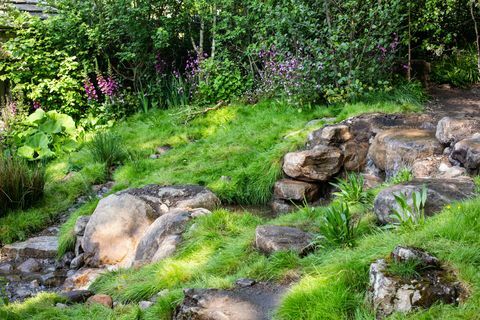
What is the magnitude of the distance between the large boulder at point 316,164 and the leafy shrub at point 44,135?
4.88 meters

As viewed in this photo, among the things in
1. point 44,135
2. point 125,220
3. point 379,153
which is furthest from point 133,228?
point 44,135

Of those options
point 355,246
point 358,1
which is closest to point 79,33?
point 358,1

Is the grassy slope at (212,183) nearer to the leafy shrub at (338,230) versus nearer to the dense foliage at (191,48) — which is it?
the leafy shrub at (338,230)

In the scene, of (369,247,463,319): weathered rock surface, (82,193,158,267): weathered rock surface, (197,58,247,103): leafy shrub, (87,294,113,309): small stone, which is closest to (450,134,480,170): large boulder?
(369,247,463,319): weathered rock surface

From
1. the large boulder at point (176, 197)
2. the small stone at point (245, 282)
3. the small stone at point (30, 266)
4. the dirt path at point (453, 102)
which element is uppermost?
the dirt path at point (453, 102)

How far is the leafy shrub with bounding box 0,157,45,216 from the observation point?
7930mm

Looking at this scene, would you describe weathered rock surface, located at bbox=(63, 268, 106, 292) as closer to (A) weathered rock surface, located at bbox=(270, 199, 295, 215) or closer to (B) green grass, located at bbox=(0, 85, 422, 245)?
(B) green grass, located at bbox=(0, 85, 422, 245)

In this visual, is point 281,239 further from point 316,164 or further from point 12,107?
point 12,107

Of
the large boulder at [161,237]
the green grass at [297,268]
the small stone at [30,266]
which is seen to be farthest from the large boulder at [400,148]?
the small stone at [30,266]

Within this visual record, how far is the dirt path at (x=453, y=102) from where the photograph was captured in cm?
825

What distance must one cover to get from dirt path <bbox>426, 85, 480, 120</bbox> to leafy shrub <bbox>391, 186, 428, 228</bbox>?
12.5ft

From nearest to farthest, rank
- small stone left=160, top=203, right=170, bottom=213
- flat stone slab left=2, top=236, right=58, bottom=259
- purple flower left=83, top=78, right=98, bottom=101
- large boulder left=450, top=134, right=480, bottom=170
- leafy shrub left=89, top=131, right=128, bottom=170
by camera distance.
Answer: large boulder left=450, top=134, right=480, bottom=170 < small stone left=160, top=203, right=170, bottom=213 < flat stone slab left=2, top=236, right=58, bottom=259 < leafy shrub left=89, top=131, right=128, bottom=170 < purple flower left=83, top=78, right=98, bottom=101

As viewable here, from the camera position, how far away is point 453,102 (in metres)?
9.00

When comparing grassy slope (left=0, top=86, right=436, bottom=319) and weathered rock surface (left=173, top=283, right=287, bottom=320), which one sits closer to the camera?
weathered rock surface (left=173, top=283, right=287, bottom=320)
